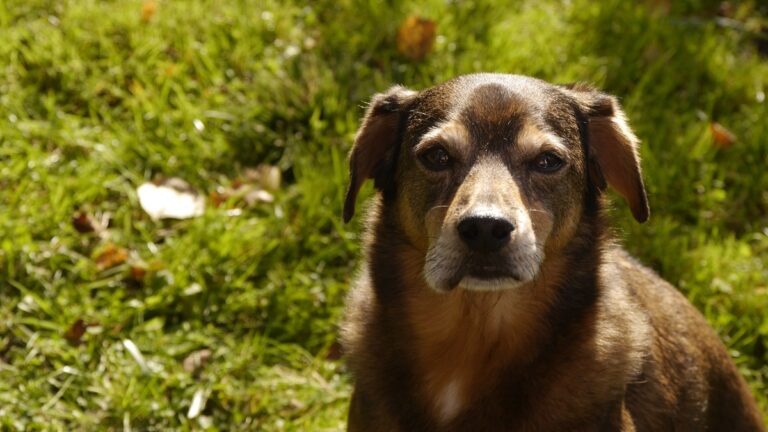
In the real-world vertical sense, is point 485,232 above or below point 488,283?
above

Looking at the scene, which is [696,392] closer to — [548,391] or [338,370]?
[548,391]

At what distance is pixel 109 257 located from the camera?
189 inches

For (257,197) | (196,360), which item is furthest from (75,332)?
(257,197)

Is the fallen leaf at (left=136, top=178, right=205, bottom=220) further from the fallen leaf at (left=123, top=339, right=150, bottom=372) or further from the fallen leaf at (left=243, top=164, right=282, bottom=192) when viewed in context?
the fallen leaf at (left=123, top=339, right=150, bottom=372)

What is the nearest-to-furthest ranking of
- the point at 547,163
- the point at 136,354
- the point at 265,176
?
the point at 547,163, the point at 136,354, the point at 265,176

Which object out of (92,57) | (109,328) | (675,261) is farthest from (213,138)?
(675,261)

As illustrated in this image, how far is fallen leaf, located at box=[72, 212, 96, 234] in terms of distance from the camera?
495 cm

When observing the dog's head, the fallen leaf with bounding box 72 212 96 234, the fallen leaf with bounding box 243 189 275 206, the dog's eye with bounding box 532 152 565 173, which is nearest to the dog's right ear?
the dog's head

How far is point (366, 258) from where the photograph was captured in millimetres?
3818

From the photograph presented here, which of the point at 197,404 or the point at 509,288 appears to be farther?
the point at 197,404

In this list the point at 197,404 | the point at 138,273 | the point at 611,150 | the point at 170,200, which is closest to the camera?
the point at 611,150

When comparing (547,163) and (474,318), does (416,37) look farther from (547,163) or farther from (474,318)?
(474,318)

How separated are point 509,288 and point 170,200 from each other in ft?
7.59

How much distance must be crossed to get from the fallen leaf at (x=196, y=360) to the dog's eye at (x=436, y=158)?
5.39ft
